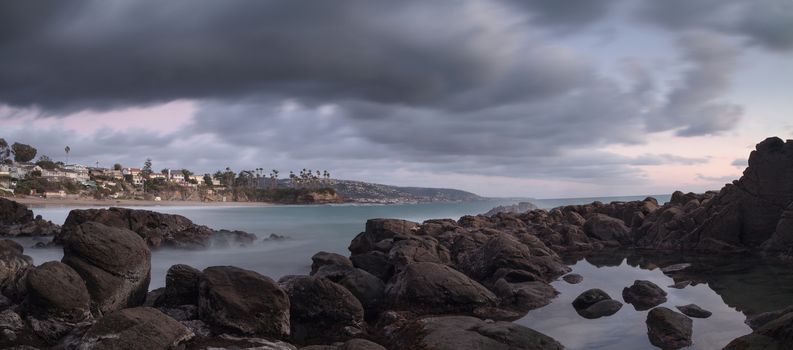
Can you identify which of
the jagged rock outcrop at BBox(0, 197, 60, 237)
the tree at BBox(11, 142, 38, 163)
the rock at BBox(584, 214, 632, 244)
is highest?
the tree at BBox(11, 142, 38, 163)

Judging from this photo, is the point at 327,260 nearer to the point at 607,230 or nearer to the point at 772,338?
the point at 772,338

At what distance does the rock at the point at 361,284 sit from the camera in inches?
628

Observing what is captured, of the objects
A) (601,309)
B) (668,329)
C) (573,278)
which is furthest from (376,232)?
(668,329)

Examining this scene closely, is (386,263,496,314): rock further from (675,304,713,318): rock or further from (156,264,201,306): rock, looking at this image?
(156,264,201,306): rock

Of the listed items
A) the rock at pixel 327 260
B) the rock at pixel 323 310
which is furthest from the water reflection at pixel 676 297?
the rock at pixel 327 260

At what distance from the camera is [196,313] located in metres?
13.3

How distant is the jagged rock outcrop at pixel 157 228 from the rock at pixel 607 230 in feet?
92.1

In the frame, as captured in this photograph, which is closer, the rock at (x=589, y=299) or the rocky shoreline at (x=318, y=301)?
the rocky shoreline at (x=318, y=301)

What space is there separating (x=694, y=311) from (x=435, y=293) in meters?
7.53

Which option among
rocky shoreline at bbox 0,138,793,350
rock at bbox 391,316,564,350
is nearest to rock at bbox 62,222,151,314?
rocky shoreline at bbox 0,138,793,350

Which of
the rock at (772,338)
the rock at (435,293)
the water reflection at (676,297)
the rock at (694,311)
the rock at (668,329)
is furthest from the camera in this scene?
the rock at (435,293)

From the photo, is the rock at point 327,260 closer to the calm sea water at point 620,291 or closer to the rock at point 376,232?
the calm sea water at point 620,291

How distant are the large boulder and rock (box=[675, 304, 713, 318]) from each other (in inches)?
635

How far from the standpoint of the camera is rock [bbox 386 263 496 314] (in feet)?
50.6
